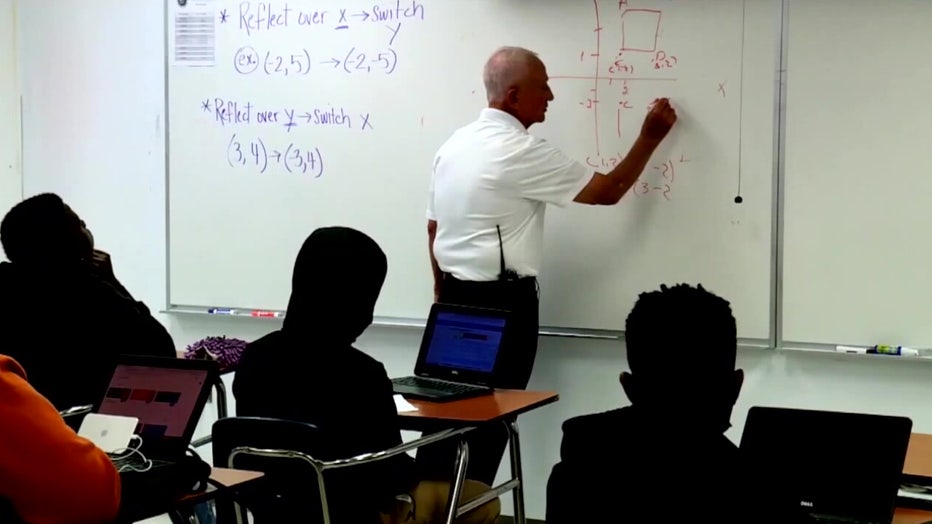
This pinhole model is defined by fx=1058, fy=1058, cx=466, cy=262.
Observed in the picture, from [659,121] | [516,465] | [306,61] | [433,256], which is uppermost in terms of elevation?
[306,61]

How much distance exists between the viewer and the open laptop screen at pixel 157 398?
2.08m

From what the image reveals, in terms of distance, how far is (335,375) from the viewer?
245cm

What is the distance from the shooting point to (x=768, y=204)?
3557 mm

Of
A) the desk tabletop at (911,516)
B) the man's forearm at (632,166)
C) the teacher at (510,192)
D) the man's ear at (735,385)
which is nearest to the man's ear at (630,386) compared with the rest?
the man's ear at (735,385)

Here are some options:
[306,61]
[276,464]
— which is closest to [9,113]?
[306,61]

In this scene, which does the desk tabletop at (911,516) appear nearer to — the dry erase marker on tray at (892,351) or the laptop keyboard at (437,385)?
the laptop keyboard at (437,385)

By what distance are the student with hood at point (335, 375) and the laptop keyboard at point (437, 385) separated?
0.45m

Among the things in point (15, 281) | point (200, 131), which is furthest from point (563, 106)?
point (15, 281)

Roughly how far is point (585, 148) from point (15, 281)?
1.96 m

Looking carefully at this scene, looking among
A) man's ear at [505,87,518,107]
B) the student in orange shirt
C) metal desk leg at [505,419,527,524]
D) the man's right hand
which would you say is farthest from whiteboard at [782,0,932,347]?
the student in orange shirt

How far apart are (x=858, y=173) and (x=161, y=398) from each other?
7.76 feet

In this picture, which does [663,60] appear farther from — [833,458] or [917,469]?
[833,458]

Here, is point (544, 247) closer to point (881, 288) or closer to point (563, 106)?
point (563, 106)

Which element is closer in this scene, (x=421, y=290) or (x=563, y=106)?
(x=563, y=106)
